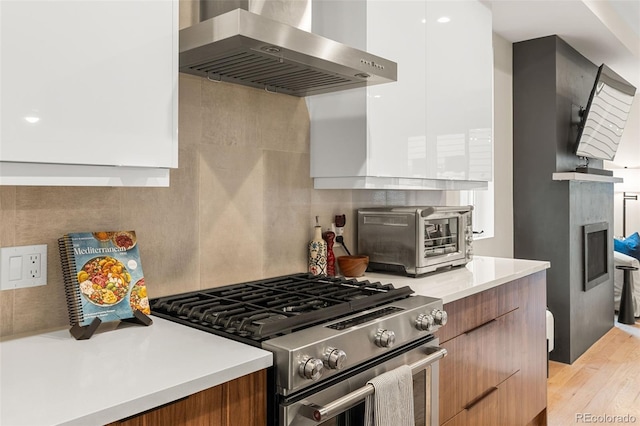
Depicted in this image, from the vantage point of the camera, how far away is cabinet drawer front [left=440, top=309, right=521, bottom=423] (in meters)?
1.94

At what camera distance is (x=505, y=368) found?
2.36m

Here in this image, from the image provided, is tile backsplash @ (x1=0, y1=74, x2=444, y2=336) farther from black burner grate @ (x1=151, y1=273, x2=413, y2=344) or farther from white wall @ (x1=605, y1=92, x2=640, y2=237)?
white wall @ (x1=605, y1=92, x2=640, y2=237)

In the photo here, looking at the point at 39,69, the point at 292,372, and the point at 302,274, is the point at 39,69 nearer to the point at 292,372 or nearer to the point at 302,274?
the point at 292,372

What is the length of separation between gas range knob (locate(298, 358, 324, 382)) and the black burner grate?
131 millimetres

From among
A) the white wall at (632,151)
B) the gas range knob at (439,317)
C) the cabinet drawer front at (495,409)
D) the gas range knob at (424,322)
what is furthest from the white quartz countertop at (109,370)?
the white wall at (632,151)

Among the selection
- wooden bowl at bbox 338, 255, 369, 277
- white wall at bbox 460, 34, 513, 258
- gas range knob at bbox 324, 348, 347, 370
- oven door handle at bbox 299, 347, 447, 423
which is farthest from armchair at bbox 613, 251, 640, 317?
gas range knob at bbox 324, 348, 347, 370

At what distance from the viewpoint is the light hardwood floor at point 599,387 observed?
9.96 feet

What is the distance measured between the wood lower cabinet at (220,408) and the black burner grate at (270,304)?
0.13 meters

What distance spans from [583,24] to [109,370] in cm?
382

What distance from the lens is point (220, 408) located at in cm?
114

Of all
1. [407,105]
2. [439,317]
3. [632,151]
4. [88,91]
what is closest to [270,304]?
[439,317]

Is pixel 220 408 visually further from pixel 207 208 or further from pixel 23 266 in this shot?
pixel 207 208

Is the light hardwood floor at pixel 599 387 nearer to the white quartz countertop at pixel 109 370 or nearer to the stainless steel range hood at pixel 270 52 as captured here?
the stainless steel range hood at pixel 270 52

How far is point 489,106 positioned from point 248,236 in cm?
160
